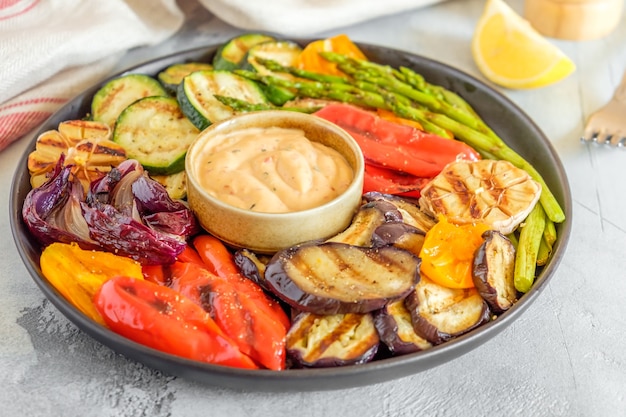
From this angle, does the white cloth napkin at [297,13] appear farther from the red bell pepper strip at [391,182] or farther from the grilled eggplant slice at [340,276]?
the grilled eggplant slice at [340,276]

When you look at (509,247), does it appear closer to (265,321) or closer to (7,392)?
(265,321)

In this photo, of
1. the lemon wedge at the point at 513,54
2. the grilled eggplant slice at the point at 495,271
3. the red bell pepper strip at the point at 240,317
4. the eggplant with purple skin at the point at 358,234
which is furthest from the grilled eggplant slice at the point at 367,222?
the lemon wedge at the point at 513,54

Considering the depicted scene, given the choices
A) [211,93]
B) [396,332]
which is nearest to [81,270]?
[396,332]

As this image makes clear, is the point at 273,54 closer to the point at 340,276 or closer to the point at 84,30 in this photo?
the point at 84,30

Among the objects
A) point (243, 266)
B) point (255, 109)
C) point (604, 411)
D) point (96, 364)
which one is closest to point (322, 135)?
point (255, 109)

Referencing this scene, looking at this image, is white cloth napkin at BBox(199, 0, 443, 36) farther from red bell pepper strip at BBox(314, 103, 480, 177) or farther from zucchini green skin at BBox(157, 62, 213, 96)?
red bell pepper strip at BBox(314, 103, 480, 177)

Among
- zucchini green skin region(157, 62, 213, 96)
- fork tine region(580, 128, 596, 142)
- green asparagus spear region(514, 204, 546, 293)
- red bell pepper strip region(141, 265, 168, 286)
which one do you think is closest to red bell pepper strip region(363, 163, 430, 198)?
green asparagus spear region(514, 204, 546, 293)
